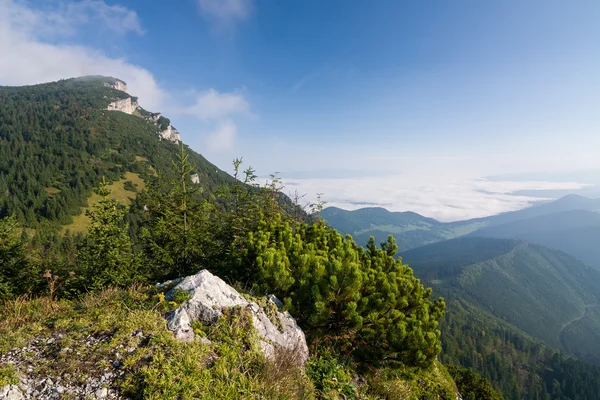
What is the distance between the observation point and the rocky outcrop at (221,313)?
7.48m

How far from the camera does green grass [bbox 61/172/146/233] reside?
131325 millimetres

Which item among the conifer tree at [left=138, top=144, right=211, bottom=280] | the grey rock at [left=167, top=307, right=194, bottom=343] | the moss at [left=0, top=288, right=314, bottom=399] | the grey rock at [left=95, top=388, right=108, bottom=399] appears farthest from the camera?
the conifer tree at [left=138, top=144, right=211, bottom=280]

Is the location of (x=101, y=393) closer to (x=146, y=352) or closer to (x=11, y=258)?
(x=146, y=352)

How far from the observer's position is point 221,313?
8109mm

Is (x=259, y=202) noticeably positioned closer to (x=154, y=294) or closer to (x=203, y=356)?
(x=154, y=294)

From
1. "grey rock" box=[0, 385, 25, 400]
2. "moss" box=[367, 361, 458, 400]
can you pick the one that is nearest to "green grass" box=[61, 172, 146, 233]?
"moss" box=[367, 361, 458, 400]

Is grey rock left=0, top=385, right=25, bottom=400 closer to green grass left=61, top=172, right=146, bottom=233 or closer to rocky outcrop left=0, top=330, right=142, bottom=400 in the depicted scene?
rocky outcrop left=0, top=330, right=142, bottom=400

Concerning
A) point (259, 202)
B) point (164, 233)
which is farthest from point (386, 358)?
point (164, 233)

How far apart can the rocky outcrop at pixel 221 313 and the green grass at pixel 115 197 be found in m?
115

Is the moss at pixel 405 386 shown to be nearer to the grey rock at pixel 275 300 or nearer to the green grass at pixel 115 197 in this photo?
the grey rock at pixel 275 300

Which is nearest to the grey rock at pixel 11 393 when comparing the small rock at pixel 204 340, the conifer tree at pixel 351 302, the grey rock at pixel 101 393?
the grey rock at pixel 101 393

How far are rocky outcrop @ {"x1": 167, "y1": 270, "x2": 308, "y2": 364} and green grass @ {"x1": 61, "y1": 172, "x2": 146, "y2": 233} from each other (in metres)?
115

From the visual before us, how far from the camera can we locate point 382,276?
1139cm

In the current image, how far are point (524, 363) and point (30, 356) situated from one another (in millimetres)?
234835
